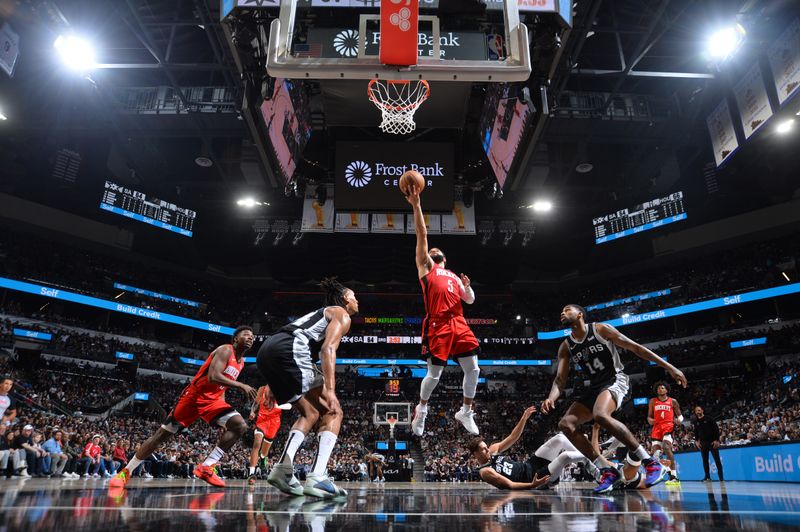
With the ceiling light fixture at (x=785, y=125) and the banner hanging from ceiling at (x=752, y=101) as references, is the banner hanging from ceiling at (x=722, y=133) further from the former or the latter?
the ceiling light fixture at (x=785, y=125)

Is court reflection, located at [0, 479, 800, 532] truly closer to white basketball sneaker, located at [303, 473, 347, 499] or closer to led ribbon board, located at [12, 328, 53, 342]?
white basketball sneaker, located at [303, 473, 347, 499]

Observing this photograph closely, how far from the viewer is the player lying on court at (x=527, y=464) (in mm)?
6250

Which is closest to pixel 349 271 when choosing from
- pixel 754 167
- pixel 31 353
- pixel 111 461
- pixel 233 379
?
pixel 31 353

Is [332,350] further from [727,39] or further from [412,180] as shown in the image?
[727,39]

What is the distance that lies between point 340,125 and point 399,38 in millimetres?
9450

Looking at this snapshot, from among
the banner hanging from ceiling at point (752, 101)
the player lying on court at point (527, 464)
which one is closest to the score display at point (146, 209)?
the player lying on court at point (527, 464)

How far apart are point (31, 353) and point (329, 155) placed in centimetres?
1980

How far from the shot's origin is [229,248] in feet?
106

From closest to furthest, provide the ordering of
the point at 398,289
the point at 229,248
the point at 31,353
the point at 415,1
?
the point at 415,1
the point at 31,353
the point at 229,248
the point at 398,289

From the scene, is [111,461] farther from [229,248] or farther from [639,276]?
[639,276]

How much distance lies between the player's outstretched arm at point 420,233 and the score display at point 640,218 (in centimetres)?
2021

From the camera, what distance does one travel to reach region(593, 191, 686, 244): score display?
2223cm

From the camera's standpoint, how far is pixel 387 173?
13930 millimetres

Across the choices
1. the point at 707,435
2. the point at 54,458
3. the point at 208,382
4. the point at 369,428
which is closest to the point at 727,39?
the point at 707,435
